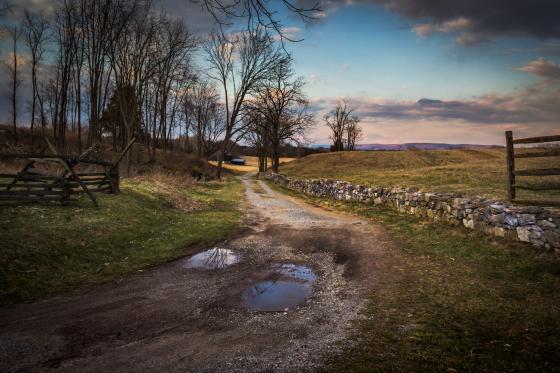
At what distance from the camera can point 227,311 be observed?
589 centimetres

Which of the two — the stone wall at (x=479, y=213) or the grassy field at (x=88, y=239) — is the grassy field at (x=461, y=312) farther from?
the grassy field at (x=88, y=239)

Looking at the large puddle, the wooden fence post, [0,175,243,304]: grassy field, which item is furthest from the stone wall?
[0,175,243,304]: grassy field

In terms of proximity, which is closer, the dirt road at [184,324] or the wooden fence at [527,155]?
the dirt road at [184,324]

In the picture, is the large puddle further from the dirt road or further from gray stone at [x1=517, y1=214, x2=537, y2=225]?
gray stone at [x1=517, y1=214, x2=537, y2=225]

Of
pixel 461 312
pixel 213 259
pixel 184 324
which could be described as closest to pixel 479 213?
pixel 461 312

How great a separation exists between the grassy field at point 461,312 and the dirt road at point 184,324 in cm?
50

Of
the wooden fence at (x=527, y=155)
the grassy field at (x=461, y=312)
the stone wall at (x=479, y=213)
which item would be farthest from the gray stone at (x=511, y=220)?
the wooden fence at (x=527, y=155)

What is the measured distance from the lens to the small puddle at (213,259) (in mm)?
8695

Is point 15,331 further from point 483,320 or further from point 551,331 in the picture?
point 551,331

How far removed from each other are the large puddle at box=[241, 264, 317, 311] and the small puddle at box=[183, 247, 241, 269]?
133 centimetres

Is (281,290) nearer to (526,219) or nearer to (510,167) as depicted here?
(526,219)

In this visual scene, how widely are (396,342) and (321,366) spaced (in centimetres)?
126

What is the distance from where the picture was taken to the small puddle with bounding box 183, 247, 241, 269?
8.70 meters

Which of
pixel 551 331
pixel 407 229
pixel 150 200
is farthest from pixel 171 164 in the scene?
pixel 551 331
